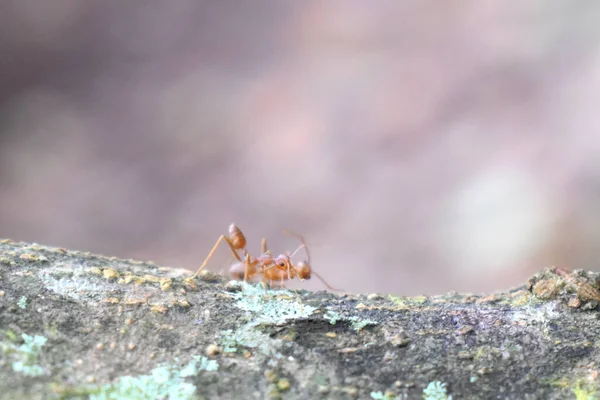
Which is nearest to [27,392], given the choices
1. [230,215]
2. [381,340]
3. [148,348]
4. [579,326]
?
[148,348]

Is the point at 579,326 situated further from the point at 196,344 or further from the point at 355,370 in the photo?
the point at 196,344

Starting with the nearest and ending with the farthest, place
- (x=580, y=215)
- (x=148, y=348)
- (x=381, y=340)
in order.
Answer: (x=148, y=348)
(x=381, y=340)
(x=580, y=215)

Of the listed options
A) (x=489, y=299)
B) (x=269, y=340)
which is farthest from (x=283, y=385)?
(x=489, y=299)

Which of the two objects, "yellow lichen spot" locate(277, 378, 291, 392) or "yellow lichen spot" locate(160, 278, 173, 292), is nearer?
"yellow lichen spot" locate(277, 378, 291, 392)

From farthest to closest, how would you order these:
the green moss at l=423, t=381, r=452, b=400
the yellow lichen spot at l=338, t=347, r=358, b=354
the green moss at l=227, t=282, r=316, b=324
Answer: the green moss at l=227, t=282, r=316, b=324, the yellow lichen spot at l=338, t=347, r=358, b=354, the green moss at l=423, t=381, r=452, b=400

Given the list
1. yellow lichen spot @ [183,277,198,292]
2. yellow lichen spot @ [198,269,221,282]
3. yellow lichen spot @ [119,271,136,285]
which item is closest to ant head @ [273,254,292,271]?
yellow lichen spot @ [198,269,221,282]

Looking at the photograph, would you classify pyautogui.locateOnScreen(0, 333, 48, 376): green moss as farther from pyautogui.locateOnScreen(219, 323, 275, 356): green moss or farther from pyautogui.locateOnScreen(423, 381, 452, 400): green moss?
pyautogui.locateOnScreen(423, 381, 452, 400): green moss

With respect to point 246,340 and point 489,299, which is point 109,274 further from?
point 489,299

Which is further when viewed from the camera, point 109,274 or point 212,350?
point 109,274
